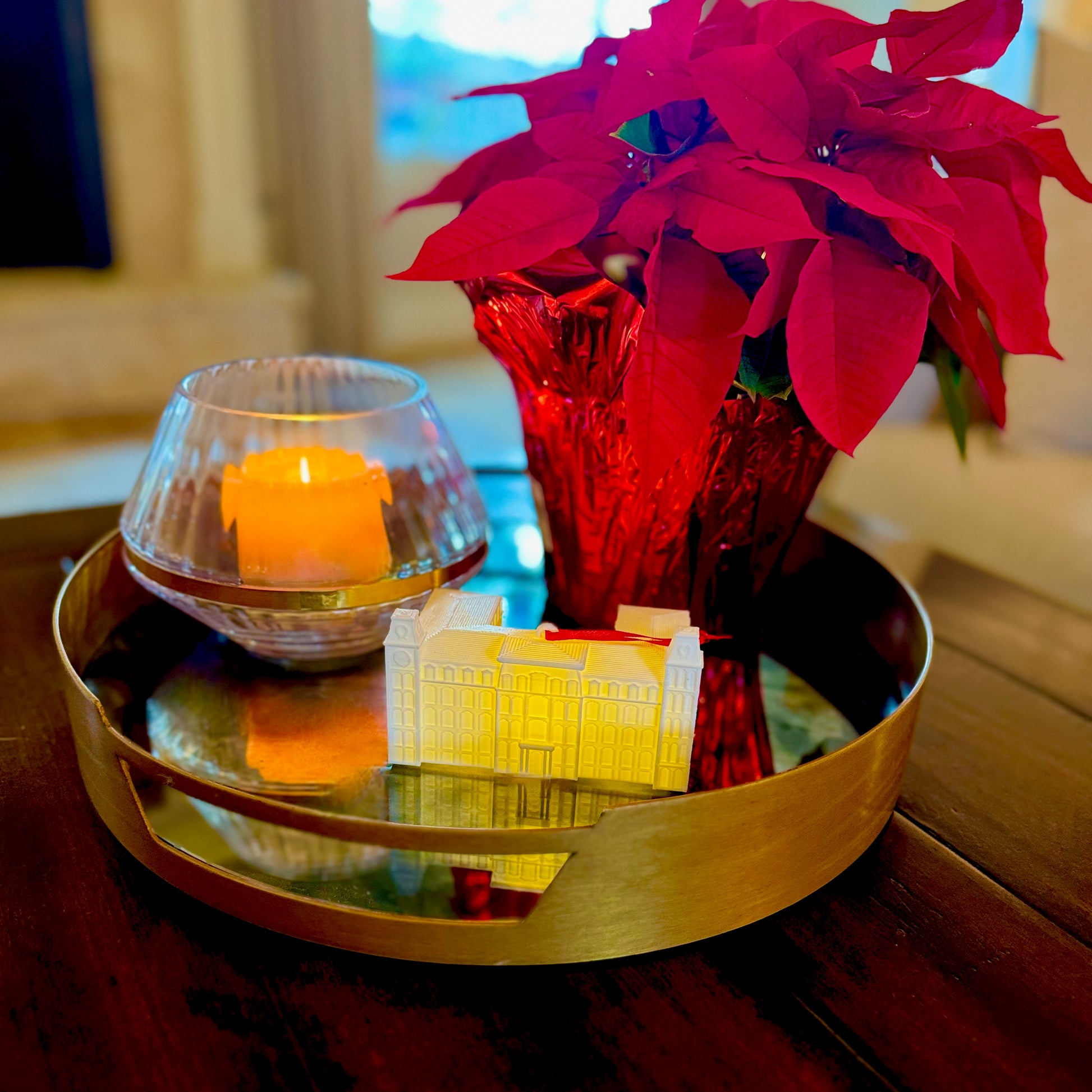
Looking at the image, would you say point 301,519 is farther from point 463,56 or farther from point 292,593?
point 463,56

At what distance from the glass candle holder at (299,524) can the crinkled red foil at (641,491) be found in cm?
6

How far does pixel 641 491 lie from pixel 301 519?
0.16 meters

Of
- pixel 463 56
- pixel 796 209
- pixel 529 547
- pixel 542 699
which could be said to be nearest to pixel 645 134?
pixel 796 209

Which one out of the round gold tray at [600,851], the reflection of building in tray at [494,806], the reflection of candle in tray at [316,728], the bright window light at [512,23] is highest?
the bright window light at [512,23]

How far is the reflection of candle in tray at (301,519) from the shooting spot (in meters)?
0.45

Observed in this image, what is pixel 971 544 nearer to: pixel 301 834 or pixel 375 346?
pixel 301 834

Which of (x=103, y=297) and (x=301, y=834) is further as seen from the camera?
(x=103, y=297)

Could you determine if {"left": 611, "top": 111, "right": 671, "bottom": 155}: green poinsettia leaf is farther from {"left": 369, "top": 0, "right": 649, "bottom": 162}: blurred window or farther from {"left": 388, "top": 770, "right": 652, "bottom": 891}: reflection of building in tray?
{"left": 369, "top": 0, "right": 649, "bottom": 162}: blurred window

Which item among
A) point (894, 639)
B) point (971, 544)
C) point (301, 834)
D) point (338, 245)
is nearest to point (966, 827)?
point (894, 639)

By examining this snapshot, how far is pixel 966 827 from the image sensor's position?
42cm

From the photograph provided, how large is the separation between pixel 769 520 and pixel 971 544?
729mm

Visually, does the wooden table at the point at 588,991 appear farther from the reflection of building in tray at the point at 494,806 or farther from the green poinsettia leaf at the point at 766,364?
the green poinsettia leaf at the point at 766,364

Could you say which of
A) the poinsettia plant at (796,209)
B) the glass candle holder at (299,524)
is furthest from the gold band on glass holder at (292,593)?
the poinsettia plant at (796,209)

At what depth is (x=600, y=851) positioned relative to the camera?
31 centimetres
